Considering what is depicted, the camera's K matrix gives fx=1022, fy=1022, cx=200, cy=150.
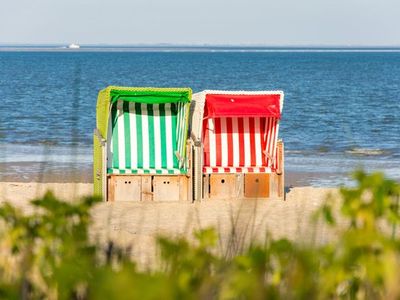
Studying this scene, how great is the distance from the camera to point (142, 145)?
11.6 m

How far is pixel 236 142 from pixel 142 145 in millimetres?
1133

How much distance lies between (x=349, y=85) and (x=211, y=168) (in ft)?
132

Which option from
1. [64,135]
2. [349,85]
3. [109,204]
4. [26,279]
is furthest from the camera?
[349,85]

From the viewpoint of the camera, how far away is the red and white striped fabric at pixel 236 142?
1186 centimetres

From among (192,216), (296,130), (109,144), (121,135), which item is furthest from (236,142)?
(296,130)

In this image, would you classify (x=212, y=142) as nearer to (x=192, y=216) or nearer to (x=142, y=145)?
(x=142, y=145)

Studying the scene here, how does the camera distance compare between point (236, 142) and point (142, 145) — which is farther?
point (236, 142)

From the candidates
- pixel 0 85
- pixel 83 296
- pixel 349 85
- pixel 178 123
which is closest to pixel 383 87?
pixel 349 85

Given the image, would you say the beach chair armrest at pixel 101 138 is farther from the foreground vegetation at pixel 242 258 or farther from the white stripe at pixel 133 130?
the foreground vegetation at pixel 242 258

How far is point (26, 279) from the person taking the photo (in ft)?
9.61

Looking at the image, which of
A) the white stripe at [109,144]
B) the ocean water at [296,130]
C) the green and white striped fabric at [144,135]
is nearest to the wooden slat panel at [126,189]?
the green and white striped fabric at [144,135]

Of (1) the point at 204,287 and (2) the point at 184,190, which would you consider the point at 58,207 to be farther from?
(2) the point at 184,190

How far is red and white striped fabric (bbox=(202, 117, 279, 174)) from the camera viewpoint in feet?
38.9

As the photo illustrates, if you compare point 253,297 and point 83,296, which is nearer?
point 253,297
